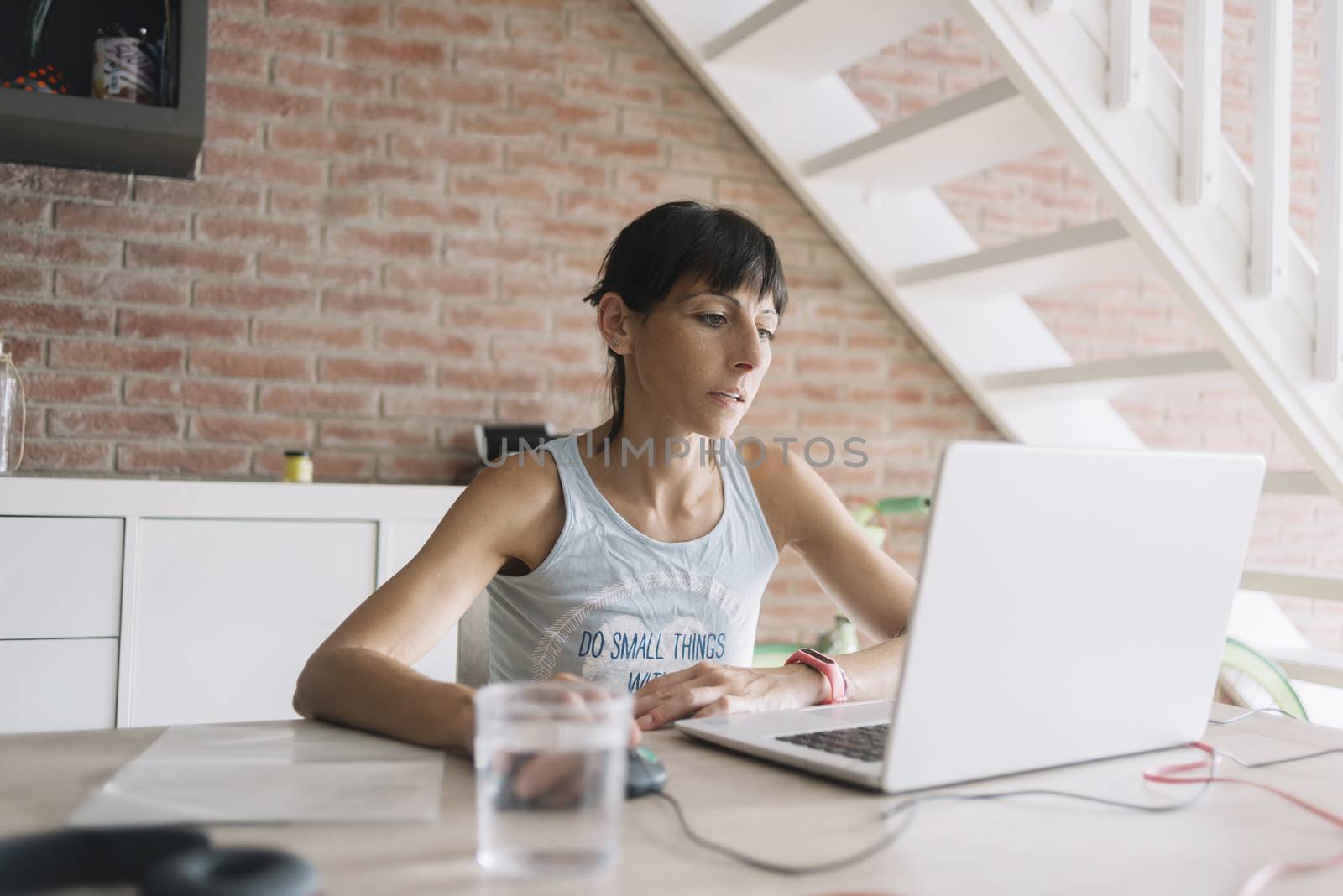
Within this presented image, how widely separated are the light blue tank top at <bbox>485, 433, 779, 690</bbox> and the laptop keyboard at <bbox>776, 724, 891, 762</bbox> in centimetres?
51

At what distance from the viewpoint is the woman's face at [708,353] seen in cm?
153

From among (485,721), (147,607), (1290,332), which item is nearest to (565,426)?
(147,607)

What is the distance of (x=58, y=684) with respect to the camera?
2.03m

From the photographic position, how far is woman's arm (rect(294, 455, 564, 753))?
96 cm

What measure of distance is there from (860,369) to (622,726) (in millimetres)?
2467

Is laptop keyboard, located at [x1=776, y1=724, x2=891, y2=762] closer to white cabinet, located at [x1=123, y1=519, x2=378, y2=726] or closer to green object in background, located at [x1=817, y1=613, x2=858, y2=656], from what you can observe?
white cabinet, located at [x1=123, y1=519, x2=378, y2=726]

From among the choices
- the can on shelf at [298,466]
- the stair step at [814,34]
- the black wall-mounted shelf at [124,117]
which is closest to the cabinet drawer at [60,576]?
the can on shelf at [298,466]

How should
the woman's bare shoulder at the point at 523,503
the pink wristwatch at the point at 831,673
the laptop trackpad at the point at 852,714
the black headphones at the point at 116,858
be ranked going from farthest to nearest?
the woman's bare shoulder at the point at 523,503 → the pink wristwatch at the point at 831,673 → the laptop trackpad at the point at 852,714 → the black headphones at the point at 116,858

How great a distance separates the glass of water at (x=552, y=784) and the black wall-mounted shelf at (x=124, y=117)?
182 cm

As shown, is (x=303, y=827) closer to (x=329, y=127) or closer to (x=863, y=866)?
(x=863, y=866)

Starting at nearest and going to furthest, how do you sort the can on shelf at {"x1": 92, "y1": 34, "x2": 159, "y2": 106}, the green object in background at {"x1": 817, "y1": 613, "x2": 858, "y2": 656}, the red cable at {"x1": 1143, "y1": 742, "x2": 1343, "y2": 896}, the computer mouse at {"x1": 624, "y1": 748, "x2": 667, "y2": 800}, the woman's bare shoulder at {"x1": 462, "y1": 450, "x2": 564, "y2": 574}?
1. the red cable at {"x1": 1143, "y1": 742, "x2": 1343, "y2": 896}
2. the computer mouse at {"x1": 624, "y1": 748, "x2": 667, "y2": 800}
3. the woman's bare shoulder at {"x1": 462, "y1": 450, "x2": 564, "y2": 574}
4. the can on shelf at {"x1": 92, "y1": 34, "x2": 159, "y2": 106}
5. the green object in background at {"x1": 817, "y1": 613, "x2": 858, "y2": 656}

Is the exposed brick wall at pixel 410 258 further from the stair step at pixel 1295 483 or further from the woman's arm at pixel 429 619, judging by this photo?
the woman's arm at pixel 429 619

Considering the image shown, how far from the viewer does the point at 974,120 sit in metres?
2.27

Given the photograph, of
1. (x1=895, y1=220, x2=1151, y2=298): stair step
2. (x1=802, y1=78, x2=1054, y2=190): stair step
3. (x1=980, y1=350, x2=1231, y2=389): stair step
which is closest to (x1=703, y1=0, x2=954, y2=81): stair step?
(x1=802, y1=78, x2=1054, y2=190): stair step
